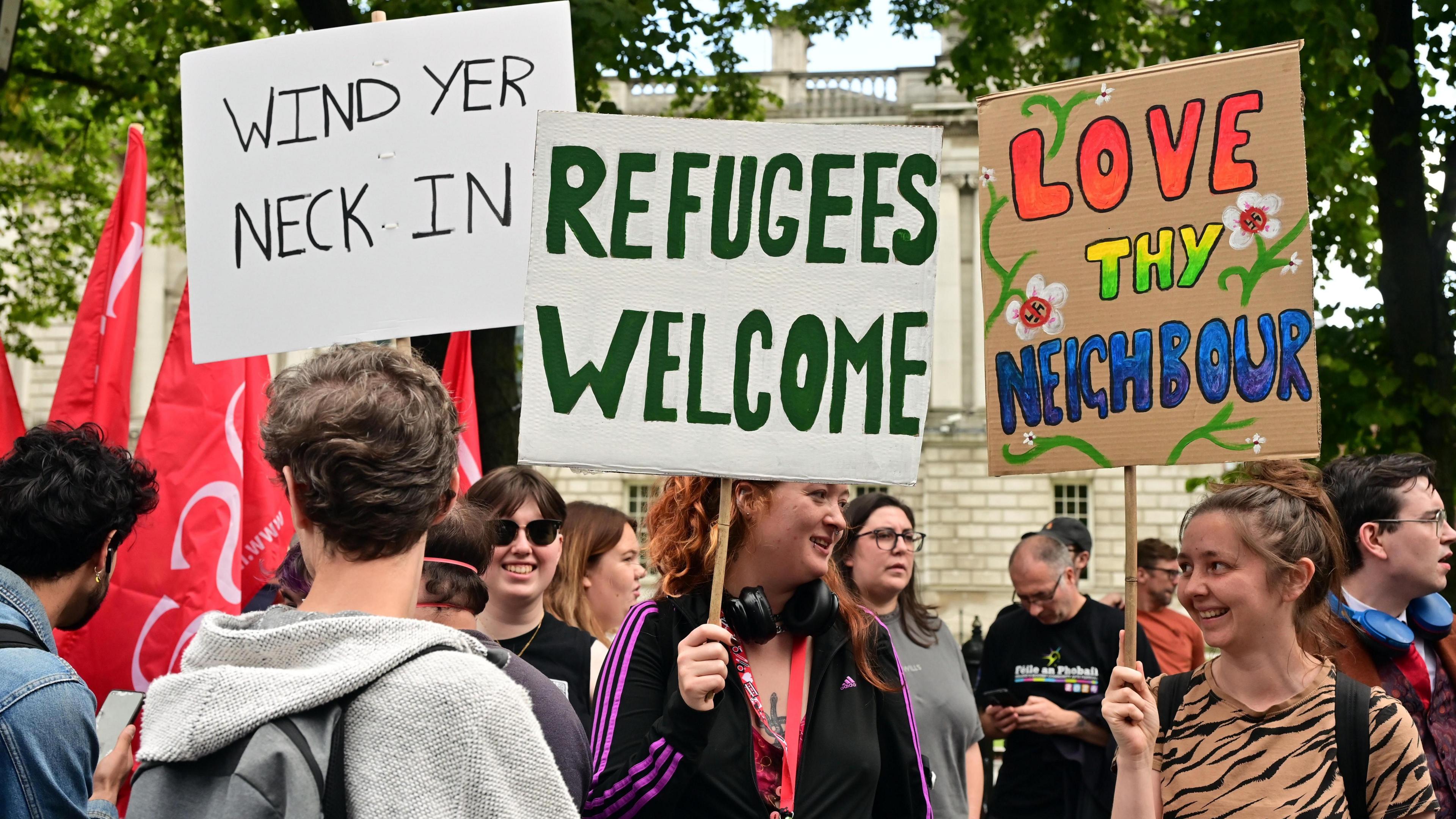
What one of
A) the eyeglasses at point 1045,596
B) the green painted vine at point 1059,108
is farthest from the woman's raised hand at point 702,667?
the eyeglasses at point 1045,596

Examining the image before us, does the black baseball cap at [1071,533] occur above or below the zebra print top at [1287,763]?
above

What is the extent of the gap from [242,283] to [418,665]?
265 cm

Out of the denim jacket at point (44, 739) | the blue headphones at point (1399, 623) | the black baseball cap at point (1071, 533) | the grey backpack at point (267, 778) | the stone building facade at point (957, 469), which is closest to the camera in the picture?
the grey backpack at point (267, 778)

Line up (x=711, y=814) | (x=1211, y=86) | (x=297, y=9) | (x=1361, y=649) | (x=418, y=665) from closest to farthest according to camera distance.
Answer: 1. (x=418, y=665)
2. (x=711, y=814)
3. (x=1211, y=86)
4. (x=1361, y=649)
5. (x=297, y=9)

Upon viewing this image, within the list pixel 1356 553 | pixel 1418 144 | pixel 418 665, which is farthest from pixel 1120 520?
pixel 418 665

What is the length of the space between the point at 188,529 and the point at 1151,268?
11.4 ft

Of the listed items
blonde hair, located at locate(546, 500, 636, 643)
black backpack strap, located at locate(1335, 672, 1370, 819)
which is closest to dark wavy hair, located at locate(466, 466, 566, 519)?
blonde hair, located at locate(546, 500, 636, 643)

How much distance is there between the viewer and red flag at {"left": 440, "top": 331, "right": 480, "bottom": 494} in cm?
558

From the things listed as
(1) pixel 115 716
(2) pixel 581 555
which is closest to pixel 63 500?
(1) pixel 115 716

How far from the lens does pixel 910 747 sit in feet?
10.3

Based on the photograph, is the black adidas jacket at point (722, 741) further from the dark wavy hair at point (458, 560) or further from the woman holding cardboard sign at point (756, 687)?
the dark wavy hair at point (458, 560)

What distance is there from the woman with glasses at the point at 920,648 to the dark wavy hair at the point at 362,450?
11.4 ft

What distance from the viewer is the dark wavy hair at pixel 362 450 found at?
183cm

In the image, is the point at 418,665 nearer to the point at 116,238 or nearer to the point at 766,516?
the point at 766,516
